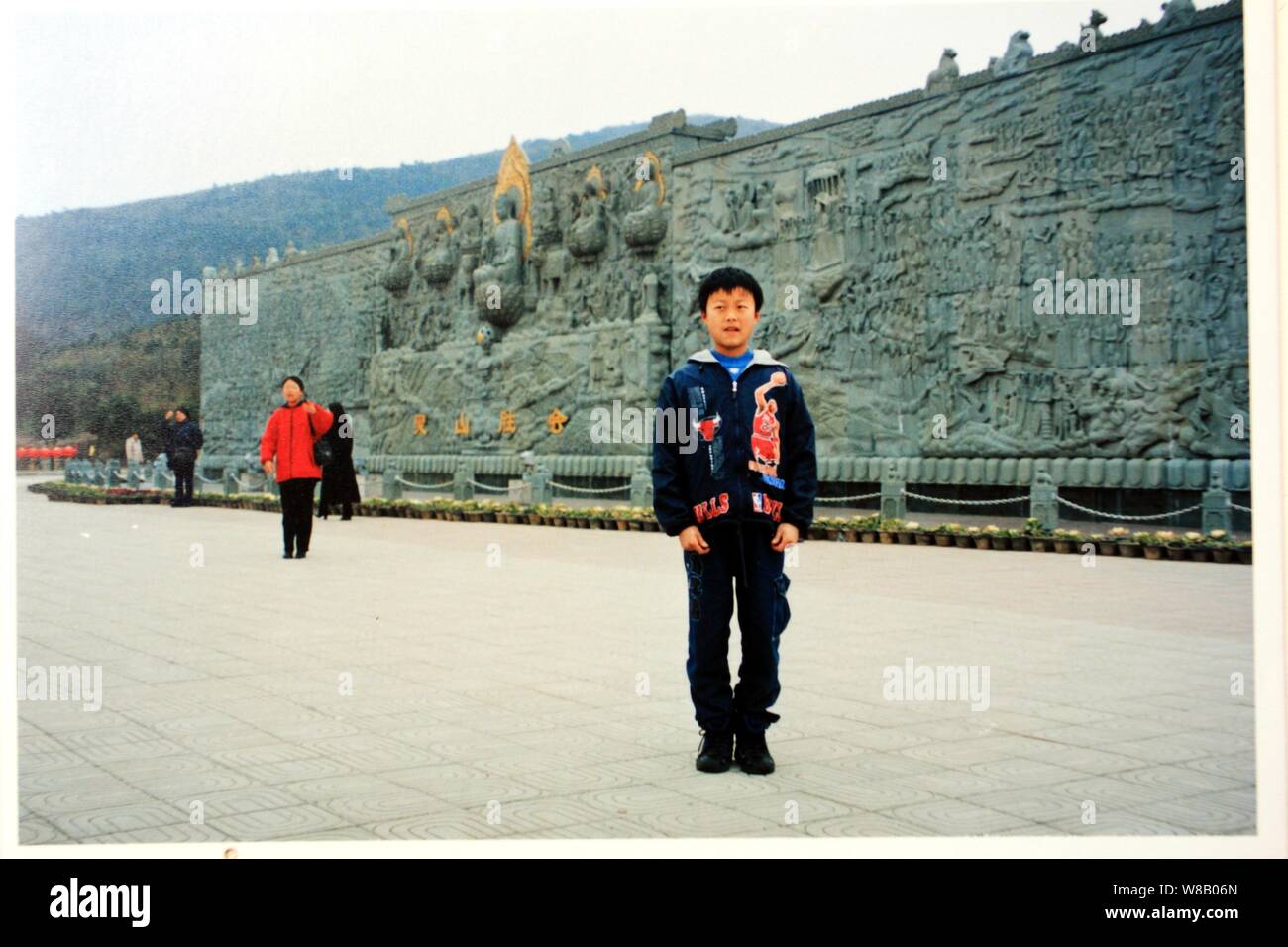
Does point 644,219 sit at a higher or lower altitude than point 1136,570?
higher

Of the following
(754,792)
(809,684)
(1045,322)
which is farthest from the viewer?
(1045,322)

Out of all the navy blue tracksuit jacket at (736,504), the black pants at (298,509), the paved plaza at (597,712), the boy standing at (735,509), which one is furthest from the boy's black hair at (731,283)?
the black pants at (298,509)

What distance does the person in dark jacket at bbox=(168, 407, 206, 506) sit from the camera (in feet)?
67.2

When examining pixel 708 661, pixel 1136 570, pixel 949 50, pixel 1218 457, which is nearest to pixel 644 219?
pixel 949 50

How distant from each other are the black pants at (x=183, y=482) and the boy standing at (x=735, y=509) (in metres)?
18.5

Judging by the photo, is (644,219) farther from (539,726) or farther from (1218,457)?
(539,726)

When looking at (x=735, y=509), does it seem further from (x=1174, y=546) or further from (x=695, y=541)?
(x=1174, y=546)

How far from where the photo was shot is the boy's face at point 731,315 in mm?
4449

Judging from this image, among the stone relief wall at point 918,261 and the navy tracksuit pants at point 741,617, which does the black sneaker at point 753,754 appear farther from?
the stone relief wall at point 918,261

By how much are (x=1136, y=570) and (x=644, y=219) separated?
1135 centimetres

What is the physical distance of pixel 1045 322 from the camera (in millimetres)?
14570

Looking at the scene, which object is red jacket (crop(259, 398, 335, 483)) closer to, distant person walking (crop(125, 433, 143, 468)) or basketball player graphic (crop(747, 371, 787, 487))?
basketball player graphic (crop(747, 371, 787, 487))

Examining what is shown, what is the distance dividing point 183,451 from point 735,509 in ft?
59.8

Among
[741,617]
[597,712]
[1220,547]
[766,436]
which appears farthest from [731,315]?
[1220,547]
